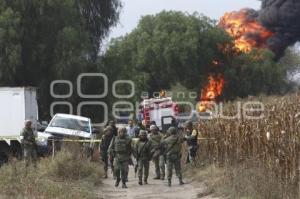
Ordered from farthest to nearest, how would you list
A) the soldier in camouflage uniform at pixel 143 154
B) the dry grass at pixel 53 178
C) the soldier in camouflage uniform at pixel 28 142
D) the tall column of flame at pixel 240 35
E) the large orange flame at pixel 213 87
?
the tall column of flame at pixel 240 35
the large orange flame at pixel 213 87
the soldier in camouflage uniform at pixel 28 142
the soldier in camouflage uniform at pixel 143 154
the dry grass at pixel 53 178

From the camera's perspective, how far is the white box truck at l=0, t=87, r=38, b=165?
2345 centimetres

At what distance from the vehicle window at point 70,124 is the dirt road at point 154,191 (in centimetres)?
608

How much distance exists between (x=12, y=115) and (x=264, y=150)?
37.5 ft

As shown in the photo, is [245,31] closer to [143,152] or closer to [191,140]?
[191,140]

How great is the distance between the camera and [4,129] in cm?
2372

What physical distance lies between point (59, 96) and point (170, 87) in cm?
2717

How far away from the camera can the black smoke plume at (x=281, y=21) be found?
6347cm

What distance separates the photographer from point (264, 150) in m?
15.4

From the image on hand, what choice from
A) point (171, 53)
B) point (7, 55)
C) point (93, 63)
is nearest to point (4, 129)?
point (7, 55)

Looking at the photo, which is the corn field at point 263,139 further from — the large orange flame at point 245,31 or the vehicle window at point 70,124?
the large orange flame at point 245,31

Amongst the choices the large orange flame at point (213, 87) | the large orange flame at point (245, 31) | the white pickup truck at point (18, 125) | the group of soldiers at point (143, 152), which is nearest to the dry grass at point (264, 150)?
the group of soldiers at point (143, 152)

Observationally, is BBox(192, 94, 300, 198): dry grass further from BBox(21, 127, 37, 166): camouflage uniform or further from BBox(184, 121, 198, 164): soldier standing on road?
BBox(21, 127, 37, 166): camouflage uniform

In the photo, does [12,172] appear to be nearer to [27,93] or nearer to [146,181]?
[146,181]

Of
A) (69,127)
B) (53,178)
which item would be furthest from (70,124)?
(53,178)
